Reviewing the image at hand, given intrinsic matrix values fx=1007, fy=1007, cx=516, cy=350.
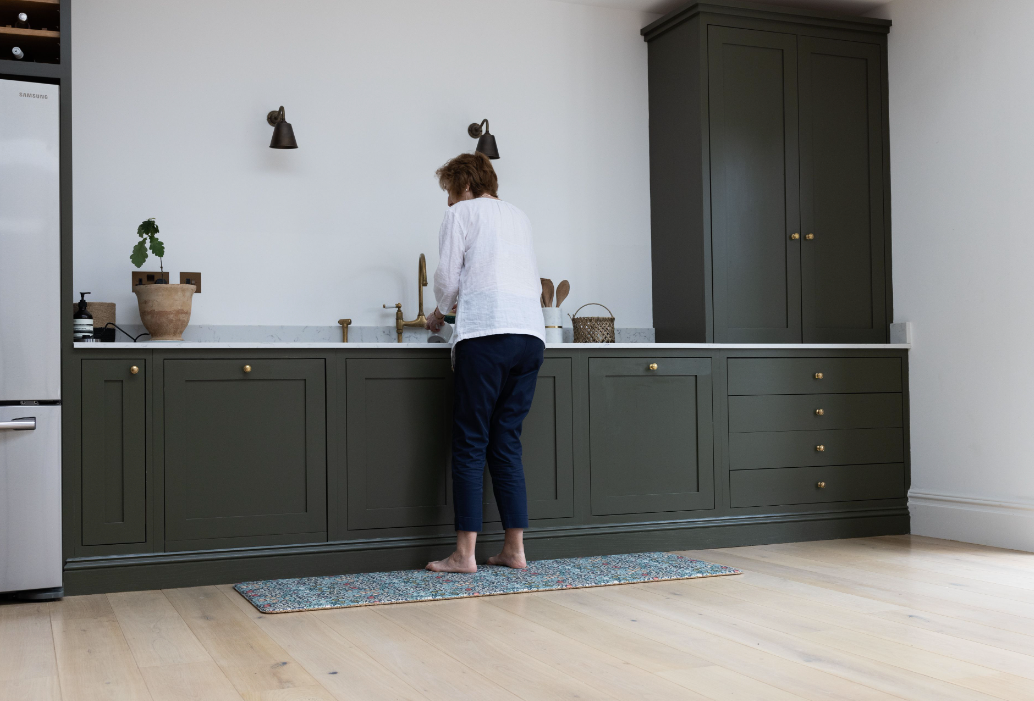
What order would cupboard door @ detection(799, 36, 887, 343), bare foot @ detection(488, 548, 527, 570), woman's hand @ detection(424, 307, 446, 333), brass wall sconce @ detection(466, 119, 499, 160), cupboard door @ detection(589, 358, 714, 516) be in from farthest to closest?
cupboard door @ detection(799, 36, 887, 343), brass wall sconce @ detection(466, 119, 499, 160), cupboard door @ detection(589, 358, 714, 516), woman's hand @ detection(424, 307, 446, 333), bare foot @ detection(488, 548, 527, 570)

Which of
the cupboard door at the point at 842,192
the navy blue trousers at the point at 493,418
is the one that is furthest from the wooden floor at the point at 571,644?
the cupboard door at the point at 842,192

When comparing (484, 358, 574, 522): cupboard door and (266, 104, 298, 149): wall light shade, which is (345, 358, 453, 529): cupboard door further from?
(266, 104, 298, 149): wall light shade

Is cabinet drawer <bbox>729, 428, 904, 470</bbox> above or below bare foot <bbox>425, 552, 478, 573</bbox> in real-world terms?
above

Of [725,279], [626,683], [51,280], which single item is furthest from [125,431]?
[725,279]

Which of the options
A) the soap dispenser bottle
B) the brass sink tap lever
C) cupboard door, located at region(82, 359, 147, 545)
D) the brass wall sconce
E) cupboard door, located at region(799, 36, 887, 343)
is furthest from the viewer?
cupboard door, located at region(799, 36, 887, 343)

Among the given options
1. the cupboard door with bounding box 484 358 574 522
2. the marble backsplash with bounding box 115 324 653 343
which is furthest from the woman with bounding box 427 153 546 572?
the marble backsplash with bounding box 115 324 653 343

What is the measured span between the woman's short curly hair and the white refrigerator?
1232 millimetres

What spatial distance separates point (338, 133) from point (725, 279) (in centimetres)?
168

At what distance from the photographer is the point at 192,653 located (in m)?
2.34

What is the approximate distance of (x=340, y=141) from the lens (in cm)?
401

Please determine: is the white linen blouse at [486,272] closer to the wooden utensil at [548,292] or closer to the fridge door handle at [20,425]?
→ the wooden utensil at [548,292]

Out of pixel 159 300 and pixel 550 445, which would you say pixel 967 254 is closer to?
pixel 550 445

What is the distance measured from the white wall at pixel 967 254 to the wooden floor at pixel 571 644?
775 millimetres

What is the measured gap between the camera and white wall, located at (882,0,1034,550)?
3.83 m
